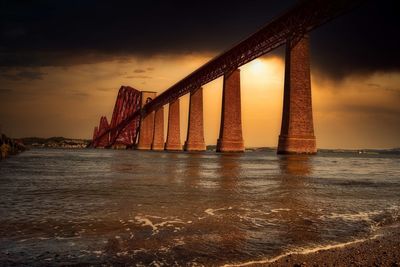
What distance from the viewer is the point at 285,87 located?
3123 cm

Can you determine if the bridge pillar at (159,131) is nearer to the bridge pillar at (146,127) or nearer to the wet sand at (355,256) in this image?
the bridge pillar at (146,127)

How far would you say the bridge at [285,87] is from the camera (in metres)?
29.7

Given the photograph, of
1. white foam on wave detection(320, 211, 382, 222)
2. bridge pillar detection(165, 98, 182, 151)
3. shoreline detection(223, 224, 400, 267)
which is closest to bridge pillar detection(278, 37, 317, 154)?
white foam on wave detection(320, 211, 382, 222)

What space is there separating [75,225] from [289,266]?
2.95 meters

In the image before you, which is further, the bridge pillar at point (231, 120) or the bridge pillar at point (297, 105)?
the bridge pillar at point (231, 120)

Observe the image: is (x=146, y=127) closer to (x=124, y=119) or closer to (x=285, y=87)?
(x=124, y=119)

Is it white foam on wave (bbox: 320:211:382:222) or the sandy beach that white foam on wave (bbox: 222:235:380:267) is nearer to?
the sandy beach

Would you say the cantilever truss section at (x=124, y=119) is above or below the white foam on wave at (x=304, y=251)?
above

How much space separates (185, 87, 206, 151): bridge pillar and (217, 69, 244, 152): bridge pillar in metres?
9.04

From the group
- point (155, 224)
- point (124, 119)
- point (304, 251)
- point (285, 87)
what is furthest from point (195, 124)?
point (304, 251)

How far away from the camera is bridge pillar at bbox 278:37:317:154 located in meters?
29.5

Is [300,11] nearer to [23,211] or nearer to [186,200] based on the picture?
[186,200]

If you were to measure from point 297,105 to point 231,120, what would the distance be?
36.1 feet

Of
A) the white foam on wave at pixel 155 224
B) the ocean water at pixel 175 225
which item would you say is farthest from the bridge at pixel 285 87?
the white foam on wave at pixel 155 224
